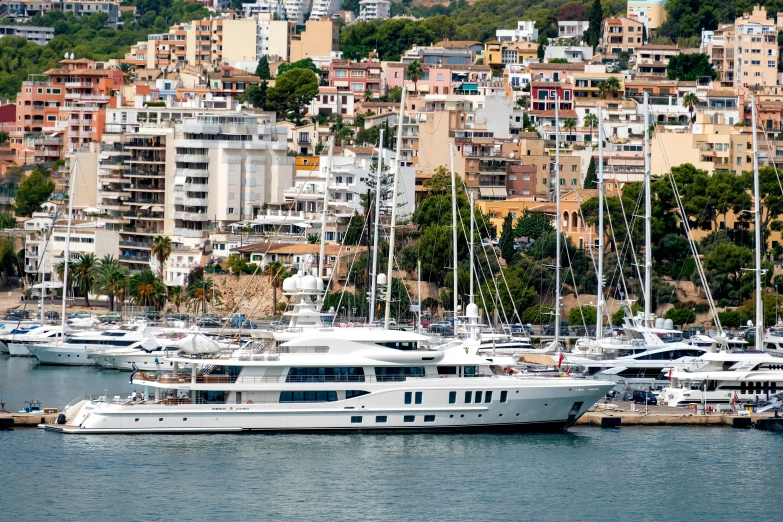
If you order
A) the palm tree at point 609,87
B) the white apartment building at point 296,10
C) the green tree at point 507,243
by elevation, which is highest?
the white apartment building at point 296,10

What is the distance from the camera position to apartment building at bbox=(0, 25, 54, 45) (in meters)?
177

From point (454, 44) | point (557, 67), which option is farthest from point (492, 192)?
point (454, 44)

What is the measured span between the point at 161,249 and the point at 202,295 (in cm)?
891

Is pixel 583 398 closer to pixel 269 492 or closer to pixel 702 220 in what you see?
pixel 269 492

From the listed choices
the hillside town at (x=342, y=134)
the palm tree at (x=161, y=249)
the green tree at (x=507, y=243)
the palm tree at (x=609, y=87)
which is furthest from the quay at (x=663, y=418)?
the palm tree at (x=609, y=87)

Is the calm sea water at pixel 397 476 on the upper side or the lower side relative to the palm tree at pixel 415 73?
lower

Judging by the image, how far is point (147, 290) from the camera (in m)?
86.4

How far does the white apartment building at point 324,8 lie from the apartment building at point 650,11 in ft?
140

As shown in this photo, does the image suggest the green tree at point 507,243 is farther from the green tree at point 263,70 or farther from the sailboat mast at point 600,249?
the green tree at point 263,70

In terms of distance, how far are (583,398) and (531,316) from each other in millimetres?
26297

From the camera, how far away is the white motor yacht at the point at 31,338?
243 ft

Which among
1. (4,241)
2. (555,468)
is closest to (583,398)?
(555,468)

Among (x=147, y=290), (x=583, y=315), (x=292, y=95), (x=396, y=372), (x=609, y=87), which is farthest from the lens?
(x=292, y=95)

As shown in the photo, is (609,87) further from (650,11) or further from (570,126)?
(650,11)
